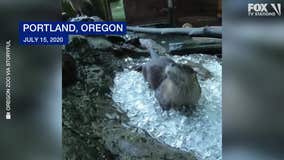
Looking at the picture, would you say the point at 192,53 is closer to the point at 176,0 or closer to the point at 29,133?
the point at 176,0

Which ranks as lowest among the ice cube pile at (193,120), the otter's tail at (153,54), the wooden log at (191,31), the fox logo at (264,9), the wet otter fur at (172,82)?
the ice cube pile at (193,120)

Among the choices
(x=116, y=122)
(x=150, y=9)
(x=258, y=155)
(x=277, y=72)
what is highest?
Result: (x=150, y=9)

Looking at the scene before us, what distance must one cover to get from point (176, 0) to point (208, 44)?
21 cm

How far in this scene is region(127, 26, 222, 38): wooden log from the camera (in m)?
1.85

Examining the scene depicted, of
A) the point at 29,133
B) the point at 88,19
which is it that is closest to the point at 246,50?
the point at 88,19

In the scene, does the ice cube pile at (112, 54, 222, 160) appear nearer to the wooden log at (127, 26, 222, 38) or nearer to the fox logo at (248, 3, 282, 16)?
the wooden log at (127, 26, 222, 38)

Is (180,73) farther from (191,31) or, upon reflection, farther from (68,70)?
(68,70)

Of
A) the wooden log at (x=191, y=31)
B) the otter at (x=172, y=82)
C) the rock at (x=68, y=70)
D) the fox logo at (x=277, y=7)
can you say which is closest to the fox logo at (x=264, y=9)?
the fox logo at (x=277, y=7)

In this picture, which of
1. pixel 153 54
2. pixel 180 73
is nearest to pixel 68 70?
pixel 153 54

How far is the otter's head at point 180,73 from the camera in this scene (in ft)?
6.13

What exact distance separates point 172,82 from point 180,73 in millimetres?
47

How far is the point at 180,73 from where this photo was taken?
1870 millimetres

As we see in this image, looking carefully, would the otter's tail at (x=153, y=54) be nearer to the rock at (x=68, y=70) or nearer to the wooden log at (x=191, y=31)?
the wooden log at (x=191, y=31)

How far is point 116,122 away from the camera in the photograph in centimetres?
190
